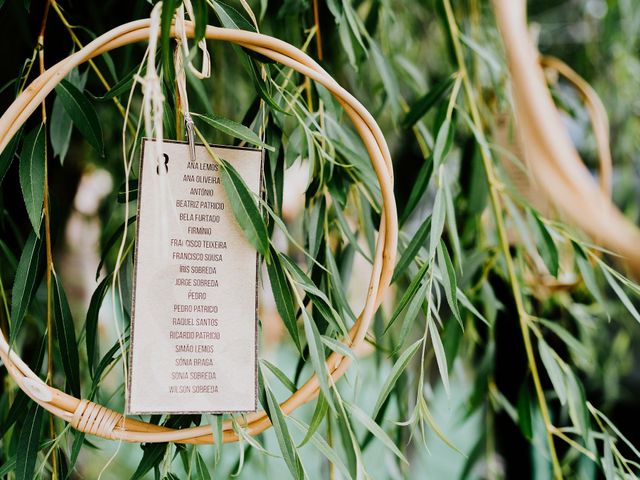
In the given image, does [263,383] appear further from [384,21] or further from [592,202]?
[384,21]

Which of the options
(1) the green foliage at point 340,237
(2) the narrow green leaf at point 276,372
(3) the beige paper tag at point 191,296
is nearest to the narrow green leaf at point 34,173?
(1) the green foliage at point 340,237

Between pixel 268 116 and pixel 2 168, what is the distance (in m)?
0.23

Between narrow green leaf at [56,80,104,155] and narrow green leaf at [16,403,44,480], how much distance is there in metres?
0.23

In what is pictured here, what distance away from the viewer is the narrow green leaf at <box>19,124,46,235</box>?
0.48 metres

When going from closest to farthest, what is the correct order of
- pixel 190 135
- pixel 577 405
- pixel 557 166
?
pixel 557 166, pixel 190 135, pixel 577 405

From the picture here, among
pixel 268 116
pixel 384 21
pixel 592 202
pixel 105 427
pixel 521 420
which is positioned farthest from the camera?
pixel 384 21

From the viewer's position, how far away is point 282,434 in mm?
464

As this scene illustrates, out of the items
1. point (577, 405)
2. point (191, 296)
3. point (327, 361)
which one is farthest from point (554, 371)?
point (191, 296)

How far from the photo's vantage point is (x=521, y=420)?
0.71 metres

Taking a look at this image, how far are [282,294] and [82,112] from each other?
0.23m

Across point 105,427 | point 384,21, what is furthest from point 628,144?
point 105,427

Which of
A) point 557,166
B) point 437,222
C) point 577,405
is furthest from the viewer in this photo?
point 577,405

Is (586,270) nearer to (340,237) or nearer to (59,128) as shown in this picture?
(340,237)

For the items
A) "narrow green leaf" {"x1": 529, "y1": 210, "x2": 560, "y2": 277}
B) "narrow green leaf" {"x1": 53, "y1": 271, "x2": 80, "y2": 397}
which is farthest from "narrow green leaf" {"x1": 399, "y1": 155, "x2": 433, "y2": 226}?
"narrow green leaf" {"x1": 53, "y1": 271, "x2": 80, "y2": 397}
